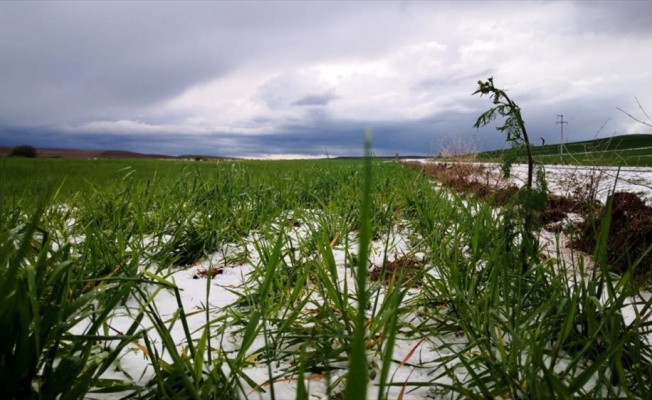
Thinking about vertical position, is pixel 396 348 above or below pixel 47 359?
below

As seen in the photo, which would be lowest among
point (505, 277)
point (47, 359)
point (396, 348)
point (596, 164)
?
point (396, 348)

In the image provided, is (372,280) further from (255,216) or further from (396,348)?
(255,216)

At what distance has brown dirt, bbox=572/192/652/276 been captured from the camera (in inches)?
109

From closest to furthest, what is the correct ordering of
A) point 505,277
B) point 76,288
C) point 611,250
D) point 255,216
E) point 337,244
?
point 505,277
point 76,288
point 611,250
point 337,244
point 255,216

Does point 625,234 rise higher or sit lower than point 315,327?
higher

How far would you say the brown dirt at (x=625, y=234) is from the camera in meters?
2.77

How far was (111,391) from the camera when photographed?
4.54ft

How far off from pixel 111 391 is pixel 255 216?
95.7 inches

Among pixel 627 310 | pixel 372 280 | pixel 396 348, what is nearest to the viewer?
pixel 396 348

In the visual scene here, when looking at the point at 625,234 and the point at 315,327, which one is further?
the point at 625,234

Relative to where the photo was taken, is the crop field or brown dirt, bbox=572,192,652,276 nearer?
the crop field

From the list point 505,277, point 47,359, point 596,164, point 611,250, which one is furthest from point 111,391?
point 596,164

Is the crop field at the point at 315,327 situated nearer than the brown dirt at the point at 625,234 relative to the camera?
Yes

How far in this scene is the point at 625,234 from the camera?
298cm
